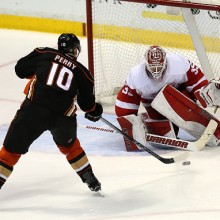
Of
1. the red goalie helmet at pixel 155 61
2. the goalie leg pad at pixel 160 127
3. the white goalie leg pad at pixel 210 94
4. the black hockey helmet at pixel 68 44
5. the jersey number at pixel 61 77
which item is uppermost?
the black hockey helmet at pixel 68 44

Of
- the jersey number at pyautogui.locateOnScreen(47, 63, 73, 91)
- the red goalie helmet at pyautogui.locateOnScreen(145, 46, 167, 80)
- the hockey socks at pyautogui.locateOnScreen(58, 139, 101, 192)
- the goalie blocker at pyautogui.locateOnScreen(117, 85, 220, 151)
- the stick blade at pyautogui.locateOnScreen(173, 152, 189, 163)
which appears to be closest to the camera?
the jersey number at pyautogui.locateOnScreen(47, 63, 73, 91)

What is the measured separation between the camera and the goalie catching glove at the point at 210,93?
4.18 metres

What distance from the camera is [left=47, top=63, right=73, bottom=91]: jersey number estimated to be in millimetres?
3385

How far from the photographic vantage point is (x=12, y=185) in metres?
3.76

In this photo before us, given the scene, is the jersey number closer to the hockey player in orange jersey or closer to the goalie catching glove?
the hockey player in orange jersey

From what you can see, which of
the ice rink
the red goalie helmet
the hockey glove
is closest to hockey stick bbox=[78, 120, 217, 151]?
the ice rink

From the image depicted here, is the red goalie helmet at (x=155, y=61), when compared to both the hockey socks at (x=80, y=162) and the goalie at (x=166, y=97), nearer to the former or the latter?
the goalie at (x=166, y=97)

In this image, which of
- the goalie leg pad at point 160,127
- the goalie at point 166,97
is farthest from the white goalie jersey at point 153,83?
the goalie leg pad at point 160,127

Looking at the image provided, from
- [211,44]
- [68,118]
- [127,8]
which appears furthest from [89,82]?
[127,8]

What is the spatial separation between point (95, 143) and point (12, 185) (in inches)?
31.7

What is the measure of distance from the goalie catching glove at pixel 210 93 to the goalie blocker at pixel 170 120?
8 cm

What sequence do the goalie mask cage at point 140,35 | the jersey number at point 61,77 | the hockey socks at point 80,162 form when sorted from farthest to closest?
the goalie mask cage at point 140,35 < the hockey socks at point 80,162 < the jersey number at point 61,77

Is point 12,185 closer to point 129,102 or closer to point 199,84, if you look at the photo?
point 129,102

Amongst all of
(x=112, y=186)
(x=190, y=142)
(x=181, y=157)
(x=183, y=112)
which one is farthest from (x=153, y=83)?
(x=112, y=186)
